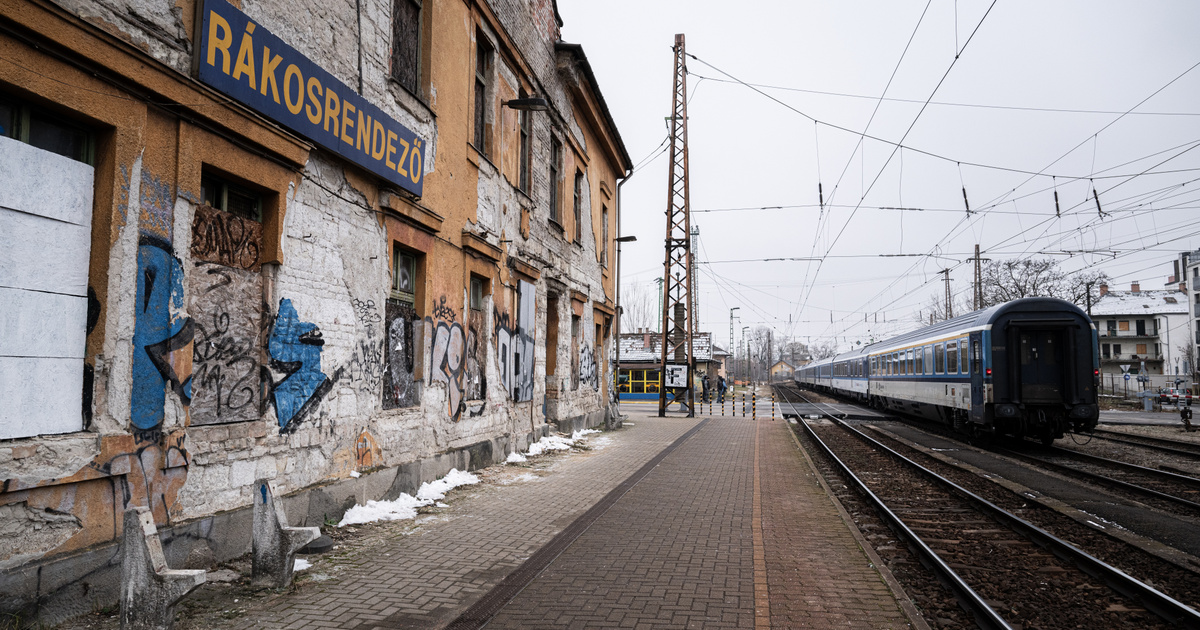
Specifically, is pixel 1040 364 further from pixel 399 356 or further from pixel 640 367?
pixel 640 367

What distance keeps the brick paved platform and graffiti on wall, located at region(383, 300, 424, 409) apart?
1527 mm

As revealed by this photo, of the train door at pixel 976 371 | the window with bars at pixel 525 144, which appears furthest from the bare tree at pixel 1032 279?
the window with bars at pixel 525 144

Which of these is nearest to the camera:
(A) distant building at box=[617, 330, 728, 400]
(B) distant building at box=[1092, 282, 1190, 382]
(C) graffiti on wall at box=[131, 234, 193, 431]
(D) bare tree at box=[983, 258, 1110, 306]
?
(C) graffiti on wall at box=[131, 234, 193, 431]

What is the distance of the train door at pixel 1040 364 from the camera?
1400cm

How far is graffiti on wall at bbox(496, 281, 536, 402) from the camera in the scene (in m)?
12.1

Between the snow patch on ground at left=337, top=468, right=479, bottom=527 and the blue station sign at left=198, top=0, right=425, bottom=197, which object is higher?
the blue station sign at left=198, top=0, right=425, bottom=197

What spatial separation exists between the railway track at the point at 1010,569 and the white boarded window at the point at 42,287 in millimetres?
6300

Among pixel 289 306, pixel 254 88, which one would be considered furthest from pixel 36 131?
pixel 289 306

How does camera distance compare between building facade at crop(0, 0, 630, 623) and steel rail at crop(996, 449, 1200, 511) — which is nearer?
building facade at crop(0, 0, 630, 623)

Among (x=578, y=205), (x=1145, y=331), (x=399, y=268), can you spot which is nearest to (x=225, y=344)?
(x=399, y=268)

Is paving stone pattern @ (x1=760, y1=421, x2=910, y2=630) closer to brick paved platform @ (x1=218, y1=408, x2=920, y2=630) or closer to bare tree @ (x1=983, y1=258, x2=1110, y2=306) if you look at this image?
brick paved platform @ (x1=218, y1=408, x2=920, y2=630)

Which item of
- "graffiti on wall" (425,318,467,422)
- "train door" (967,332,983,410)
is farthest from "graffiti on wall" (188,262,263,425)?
"train door" (967,332,983,410)

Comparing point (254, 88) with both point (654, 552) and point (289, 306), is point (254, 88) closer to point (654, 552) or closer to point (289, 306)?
point (289, 306)

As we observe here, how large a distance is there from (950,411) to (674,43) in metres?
15.6
